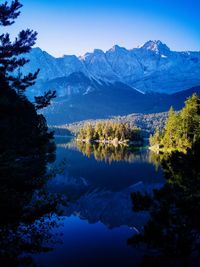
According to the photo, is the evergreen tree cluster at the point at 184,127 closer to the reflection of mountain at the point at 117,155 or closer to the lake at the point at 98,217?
the reflection of mountain at the point at 117,155

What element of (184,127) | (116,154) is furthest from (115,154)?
(184,127)

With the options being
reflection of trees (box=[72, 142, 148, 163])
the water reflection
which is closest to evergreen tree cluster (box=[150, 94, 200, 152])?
the water reflection

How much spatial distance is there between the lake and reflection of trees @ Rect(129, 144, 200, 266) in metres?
5.37

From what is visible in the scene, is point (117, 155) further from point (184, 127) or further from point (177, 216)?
Result: point (177, 216)

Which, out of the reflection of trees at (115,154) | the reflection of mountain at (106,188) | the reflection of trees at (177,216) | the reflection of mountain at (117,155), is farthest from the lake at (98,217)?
the reflection of trees at (115,154)

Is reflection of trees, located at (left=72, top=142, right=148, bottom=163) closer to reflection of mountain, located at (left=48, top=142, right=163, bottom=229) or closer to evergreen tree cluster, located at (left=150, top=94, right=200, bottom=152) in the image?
reflection of mountain, located at (left=48, top=142, right=163, bottom=229)

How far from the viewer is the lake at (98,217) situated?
1038 inches

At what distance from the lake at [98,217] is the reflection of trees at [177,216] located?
5371mm

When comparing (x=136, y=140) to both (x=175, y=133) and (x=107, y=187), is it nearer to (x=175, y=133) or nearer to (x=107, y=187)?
(x=175, y=133)

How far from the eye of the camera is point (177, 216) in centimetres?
2061

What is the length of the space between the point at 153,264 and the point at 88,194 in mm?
36515

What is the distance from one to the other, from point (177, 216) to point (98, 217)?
2239 cm

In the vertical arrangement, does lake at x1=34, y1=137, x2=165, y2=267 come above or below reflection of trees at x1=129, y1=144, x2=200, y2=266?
below

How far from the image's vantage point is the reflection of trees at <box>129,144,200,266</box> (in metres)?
20.0
